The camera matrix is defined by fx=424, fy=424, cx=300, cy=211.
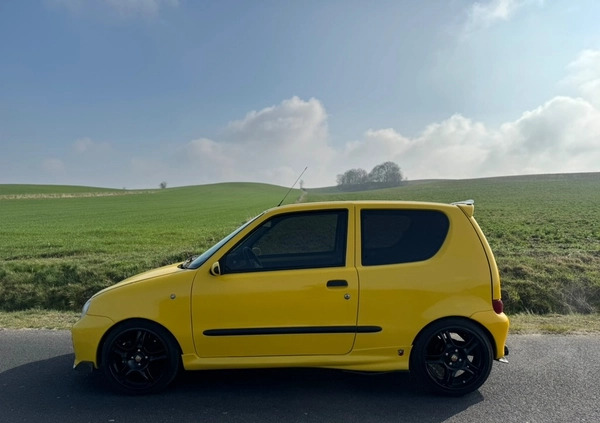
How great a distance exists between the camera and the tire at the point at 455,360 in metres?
3.78

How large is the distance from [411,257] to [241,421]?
1997mm

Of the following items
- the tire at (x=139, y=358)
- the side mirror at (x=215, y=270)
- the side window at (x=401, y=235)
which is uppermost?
the side window at (x=401, y=235)

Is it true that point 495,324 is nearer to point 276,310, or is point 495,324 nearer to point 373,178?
point 276,310

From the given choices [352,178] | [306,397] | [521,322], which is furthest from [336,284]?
[352,178]

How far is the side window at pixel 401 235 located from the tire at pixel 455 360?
0.67m

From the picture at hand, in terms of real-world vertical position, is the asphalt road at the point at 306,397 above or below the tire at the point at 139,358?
below

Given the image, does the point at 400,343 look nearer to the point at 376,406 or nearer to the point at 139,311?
the point at 376,406

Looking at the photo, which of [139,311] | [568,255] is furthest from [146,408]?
[568,255]

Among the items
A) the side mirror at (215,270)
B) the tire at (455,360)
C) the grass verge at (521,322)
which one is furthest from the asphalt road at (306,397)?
the side mirror at (215,270)

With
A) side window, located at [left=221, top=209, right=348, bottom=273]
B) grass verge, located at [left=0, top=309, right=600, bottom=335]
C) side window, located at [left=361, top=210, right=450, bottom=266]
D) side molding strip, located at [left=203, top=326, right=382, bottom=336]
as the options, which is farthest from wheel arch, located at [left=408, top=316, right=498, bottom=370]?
grass verge, located at [left=0, top=309, right=600, bottom=335]

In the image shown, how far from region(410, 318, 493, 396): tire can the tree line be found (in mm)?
71841

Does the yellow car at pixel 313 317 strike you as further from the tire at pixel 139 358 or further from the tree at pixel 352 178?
the tree at pixel 352 178

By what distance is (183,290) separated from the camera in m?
3.75

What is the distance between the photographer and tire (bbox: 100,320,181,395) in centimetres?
379
